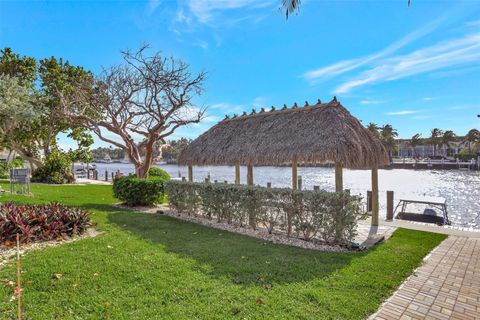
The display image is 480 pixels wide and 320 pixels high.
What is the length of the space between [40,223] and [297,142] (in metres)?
7.14

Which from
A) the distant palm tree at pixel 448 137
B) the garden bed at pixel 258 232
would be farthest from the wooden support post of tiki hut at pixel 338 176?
the distant palm tree at pixel 448 137

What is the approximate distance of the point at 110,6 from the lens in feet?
30.5

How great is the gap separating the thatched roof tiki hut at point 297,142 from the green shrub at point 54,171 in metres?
15.2

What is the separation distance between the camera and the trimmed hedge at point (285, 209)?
6.39 metres

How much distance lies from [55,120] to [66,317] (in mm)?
22276

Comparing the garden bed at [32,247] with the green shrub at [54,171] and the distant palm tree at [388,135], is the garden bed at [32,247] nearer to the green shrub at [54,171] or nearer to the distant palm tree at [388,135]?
the green shrub at [54,171]

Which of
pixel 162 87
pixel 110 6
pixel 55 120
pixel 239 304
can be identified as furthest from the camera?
pixel 55 120

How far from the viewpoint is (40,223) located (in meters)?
6.52

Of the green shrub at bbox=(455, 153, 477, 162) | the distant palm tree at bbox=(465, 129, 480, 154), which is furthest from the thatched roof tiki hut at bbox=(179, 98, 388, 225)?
the distant palm tree at bbox=(465, 129, 480, 154)

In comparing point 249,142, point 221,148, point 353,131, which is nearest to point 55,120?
point 221,148

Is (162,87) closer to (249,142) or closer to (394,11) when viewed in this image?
(249,142)

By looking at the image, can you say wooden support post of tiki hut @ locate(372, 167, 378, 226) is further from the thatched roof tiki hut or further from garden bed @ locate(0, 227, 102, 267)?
garden bed @ locate(0, 227, 102, 267)

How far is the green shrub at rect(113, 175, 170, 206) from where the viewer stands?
1155 centimetres

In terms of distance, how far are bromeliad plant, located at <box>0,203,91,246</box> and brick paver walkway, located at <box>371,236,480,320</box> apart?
22.0 ft
